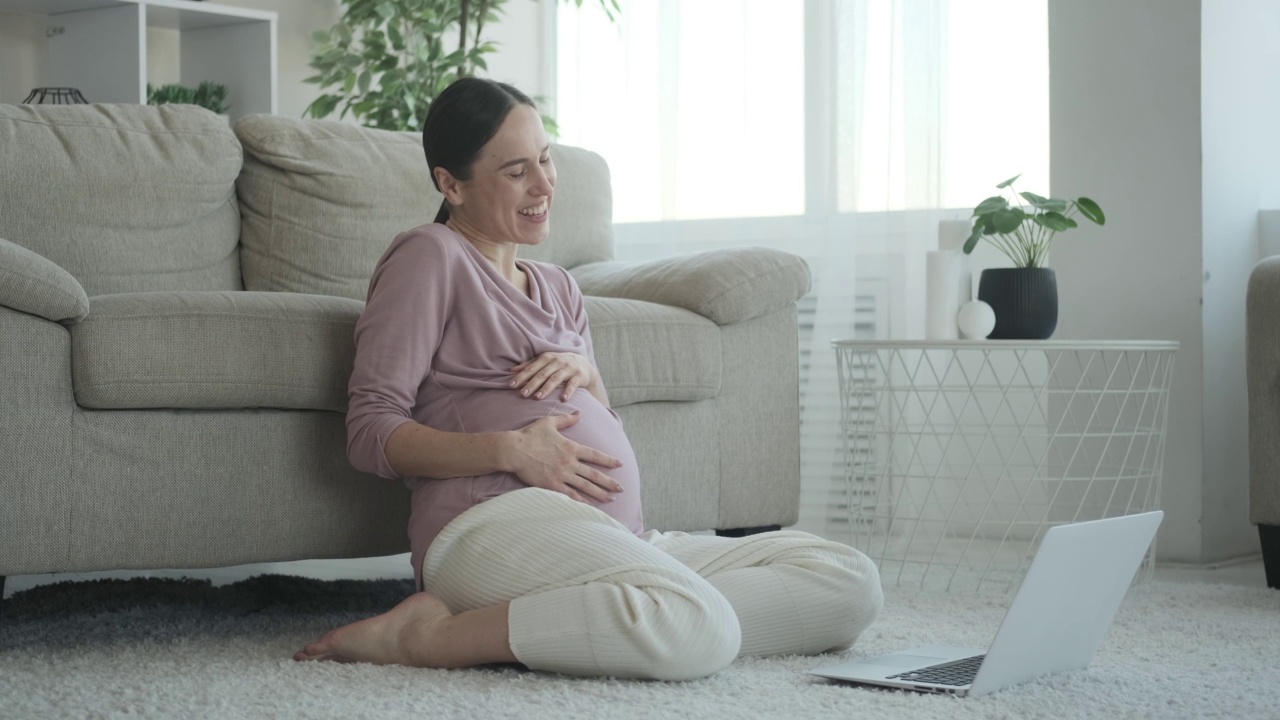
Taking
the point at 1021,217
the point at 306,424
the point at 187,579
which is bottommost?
the point at 187,579

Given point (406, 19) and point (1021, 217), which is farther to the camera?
point (406, 19)

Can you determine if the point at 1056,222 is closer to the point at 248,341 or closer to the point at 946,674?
the point at 946,674

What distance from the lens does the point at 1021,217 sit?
2.38 m

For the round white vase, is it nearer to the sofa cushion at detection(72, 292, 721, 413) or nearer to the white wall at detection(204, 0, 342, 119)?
the sofa cushion at detection(72, 292, 721, 413)

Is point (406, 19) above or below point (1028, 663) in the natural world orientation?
above

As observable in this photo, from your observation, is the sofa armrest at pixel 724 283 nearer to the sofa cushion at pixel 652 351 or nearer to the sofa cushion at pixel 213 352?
the sofa cushion at pixel 652 351

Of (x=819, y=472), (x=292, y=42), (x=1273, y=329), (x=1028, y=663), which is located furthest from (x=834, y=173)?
(x=1028, y=663)

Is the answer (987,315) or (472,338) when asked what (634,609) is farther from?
(987,315)

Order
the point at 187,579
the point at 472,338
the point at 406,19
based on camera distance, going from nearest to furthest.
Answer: the point at 472,338 → the point at 187,579 → the point at 406,19

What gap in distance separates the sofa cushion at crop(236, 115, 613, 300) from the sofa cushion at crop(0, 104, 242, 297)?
5 cm

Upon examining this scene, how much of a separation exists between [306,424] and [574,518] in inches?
18.4

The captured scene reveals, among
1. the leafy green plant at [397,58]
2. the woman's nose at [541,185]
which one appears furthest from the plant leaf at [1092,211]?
the leafy green plant at [397,58]

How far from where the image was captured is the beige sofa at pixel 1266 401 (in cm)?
222

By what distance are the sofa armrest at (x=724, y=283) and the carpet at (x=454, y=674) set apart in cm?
53
